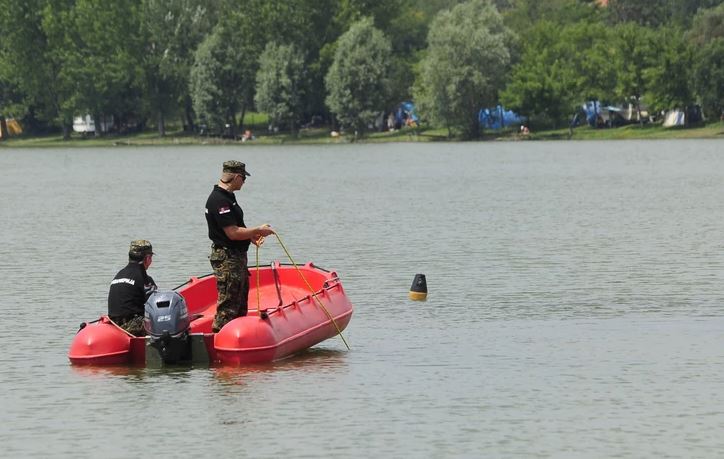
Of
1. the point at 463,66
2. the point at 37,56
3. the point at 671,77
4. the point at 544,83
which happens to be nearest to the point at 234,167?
the point at 671,77

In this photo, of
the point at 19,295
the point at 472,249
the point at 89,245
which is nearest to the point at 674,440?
the point at 19,295

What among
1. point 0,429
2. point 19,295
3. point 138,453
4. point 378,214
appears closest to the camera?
point 138,453

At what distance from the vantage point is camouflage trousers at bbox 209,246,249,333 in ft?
69.2

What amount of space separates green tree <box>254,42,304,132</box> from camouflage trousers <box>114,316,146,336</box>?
4556 inches

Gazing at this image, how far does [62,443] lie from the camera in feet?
55.9

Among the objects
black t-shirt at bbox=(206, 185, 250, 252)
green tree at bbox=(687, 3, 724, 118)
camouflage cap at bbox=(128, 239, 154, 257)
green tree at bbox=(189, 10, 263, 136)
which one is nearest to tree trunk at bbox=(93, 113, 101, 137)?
green tree at bbox=(189, 10, 263, 136)

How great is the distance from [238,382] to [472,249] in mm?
19664

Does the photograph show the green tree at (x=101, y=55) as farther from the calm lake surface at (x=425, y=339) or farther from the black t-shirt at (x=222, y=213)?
the black t-shirt at (x=222, y=213)

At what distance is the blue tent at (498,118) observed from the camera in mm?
138625

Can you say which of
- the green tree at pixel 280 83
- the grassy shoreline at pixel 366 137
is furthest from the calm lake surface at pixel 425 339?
the green tree at pixel 280 83

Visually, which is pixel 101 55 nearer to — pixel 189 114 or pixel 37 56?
pixel 37 56

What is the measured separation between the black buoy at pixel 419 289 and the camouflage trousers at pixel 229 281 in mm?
7921

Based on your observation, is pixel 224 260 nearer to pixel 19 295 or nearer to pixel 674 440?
pixel 674 440

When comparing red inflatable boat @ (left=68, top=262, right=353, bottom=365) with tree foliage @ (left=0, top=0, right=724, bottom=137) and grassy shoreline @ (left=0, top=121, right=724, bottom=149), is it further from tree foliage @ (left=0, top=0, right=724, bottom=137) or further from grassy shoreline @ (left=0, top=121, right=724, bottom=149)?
grassy shoreline @ (left=0, top=121, right=724, bottom=149)
